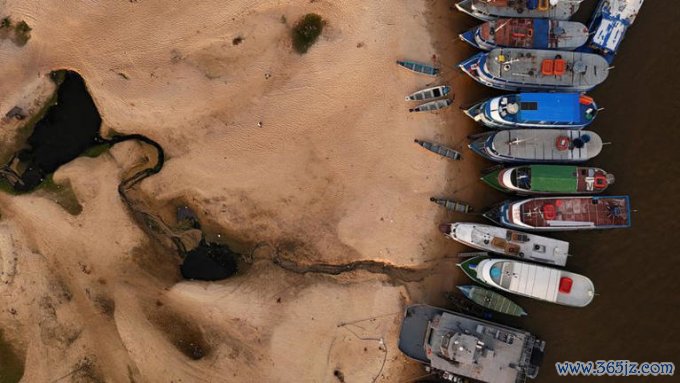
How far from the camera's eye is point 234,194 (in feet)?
91.8

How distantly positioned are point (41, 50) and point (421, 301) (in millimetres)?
27533

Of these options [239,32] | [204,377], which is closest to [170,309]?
[204,377]

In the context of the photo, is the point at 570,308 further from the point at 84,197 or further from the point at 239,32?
the point at 84,197

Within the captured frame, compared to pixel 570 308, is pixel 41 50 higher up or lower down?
higher up

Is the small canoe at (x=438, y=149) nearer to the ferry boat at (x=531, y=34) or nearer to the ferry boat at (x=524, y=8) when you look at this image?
the ferry boat at (x=531, y=34)

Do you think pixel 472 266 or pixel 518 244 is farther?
pixel 472 266

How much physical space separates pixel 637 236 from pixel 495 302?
32.3 ft

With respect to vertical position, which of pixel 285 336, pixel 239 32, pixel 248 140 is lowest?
pixel 285 336

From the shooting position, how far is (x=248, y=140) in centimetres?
2781

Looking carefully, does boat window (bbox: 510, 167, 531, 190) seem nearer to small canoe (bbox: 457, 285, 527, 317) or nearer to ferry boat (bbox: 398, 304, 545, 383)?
small canoe (bbox: 457, 285, 527, 317)

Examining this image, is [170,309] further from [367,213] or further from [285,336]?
[367,213]

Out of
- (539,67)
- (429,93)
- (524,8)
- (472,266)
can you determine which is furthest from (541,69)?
(472,266)

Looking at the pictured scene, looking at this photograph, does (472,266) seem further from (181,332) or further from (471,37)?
(181,332)

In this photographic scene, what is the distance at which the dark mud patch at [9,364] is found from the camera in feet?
89.5
